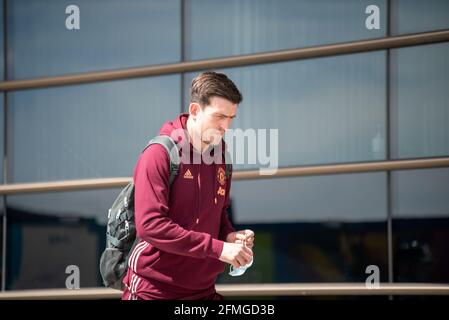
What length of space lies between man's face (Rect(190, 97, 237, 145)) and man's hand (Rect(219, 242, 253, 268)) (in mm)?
484

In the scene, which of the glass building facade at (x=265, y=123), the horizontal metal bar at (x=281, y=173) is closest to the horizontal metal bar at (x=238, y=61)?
the glass building facade at (x=265, y=123)

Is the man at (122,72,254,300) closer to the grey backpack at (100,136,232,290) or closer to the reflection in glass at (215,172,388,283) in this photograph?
the grey backpack at (100,136,232,290)

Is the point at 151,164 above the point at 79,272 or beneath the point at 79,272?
above

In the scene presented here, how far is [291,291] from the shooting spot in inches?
287

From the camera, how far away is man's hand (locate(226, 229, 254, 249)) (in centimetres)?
333

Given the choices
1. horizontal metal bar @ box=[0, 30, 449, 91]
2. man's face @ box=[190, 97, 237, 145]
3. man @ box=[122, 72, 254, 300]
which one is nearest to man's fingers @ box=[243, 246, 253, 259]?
man @ box=[122, 72, 254, 300]

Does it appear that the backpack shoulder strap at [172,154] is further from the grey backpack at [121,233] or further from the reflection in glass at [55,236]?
the reflection in glass at [55,236]

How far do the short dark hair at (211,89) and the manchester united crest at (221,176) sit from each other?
32 cm

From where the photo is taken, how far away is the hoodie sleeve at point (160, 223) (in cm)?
318

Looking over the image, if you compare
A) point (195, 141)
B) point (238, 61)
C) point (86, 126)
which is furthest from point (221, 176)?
point (86, 126)
